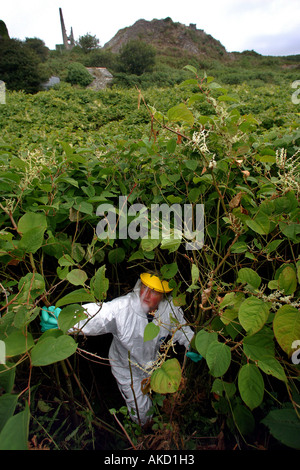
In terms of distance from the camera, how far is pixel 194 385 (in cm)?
119

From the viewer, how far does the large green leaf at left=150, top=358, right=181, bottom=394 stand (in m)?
0.79

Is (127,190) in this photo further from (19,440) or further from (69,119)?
(69,119)

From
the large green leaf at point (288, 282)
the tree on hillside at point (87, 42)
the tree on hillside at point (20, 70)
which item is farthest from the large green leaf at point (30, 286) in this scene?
the tree on hillside at point (87, 42)

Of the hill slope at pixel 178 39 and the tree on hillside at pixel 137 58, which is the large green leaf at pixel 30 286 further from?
the hill slope at pixel 178 39

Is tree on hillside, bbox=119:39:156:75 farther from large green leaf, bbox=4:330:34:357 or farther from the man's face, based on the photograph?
large green leaf, bbox=4:330:34:357

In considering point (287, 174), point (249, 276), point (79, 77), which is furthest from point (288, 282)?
point (79, 77)

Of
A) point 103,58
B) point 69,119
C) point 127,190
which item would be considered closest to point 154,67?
point 103,58

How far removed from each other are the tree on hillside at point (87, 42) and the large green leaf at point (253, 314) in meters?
35.1

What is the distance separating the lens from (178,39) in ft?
111

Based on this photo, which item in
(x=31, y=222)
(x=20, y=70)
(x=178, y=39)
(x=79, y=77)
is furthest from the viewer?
(x=178, y=39)

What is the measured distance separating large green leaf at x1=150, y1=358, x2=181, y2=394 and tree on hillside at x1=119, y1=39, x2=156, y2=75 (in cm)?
2244

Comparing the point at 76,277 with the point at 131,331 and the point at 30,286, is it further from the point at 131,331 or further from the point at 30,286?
the point at 131,331

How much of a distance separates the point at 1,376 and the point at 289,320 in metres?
0.74

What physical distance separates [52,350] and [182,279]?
70 cm
